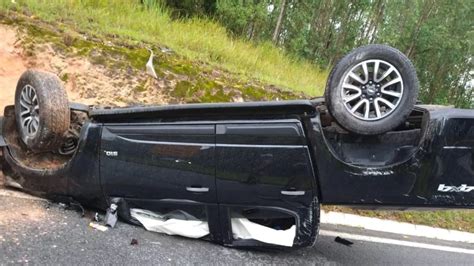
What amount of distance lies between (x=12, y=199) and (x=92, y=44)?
336 centimetres

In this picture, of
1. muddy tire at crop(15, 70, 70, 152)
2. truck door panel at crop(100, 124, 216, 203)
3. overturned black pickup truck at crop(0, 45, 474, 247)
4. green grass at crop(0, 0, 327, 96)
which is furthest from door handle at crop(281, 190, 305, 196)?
green grass at crop(0, 0, 327, 96)

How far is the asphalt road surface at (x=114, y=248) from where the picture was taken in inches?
114

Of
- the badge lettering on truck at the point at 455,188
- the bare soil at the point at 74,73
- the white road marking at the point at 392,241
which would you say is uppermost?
the badge lettering on truck at the point at 455,188

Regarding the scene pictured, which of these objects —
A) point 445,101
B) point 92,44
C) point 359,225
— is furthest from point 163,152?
point 445,101

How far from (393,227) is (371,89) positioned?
8.38ft

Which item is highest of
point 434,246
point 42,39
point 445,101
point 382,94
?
point 382,94

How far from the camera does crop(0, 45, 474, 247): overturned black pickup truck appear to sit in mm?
3006

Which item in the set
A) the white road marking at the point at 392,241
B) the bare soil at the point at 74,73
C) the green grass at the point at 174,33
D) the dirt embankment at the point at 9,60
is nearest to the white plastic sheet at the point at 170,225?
the white road marking at the point at 392,241

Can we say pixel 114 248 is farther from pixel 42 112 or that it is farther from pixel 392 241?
pixel 392 241

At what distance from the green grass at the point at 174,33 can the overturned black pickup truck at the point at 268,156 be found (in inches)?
142

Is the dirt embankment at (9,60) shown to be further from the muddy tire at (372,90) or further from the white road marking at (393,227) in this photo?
the muddy tire at (372,90)

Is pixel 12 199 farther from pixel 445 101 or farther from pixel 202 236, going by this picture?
pixel 445 101

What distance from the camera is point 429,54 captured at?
20.4 m

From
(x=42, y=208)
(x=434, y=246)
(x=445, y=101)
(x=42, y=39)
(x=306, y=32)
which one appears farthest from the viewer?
(x=445, y=101)
